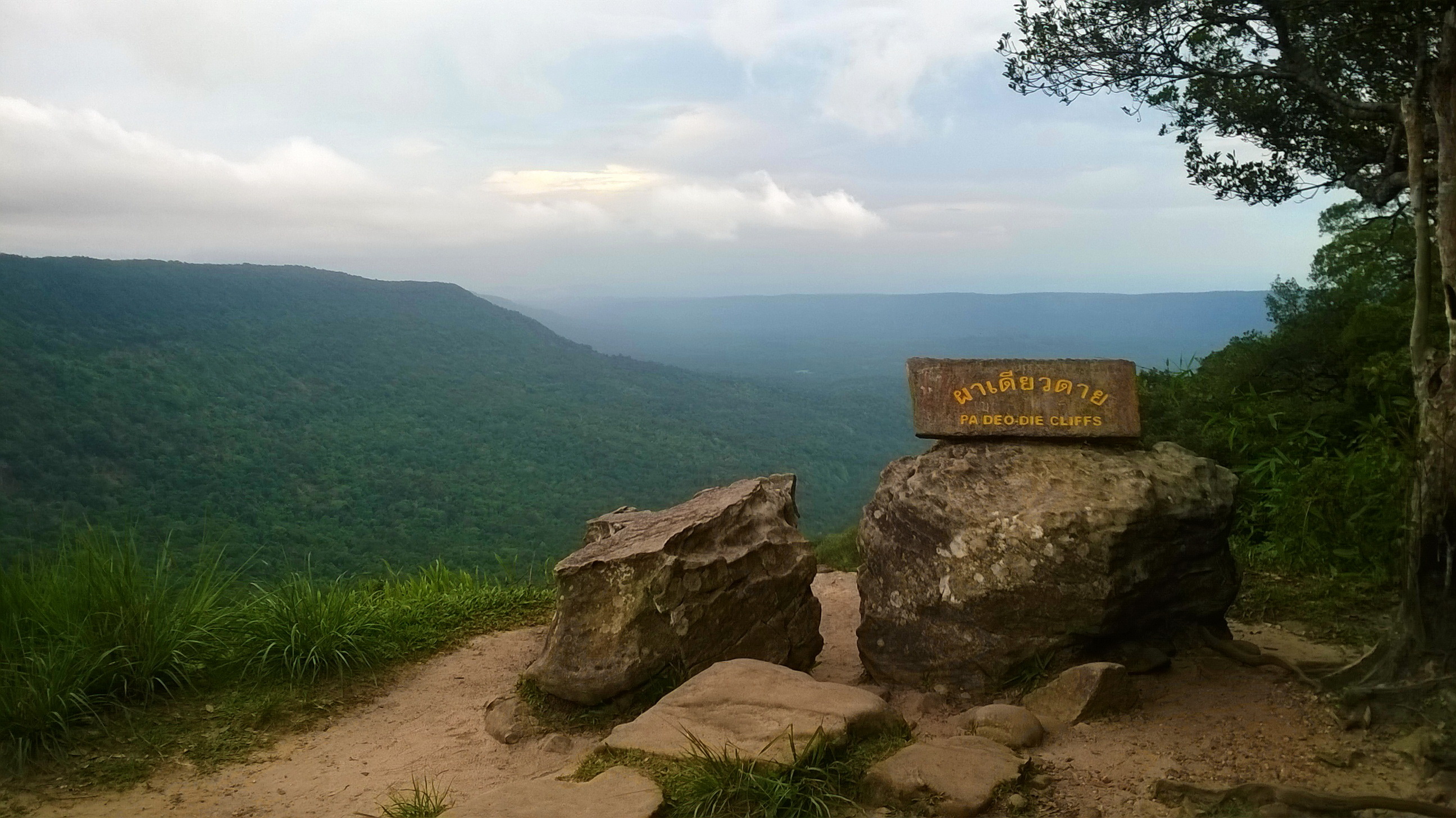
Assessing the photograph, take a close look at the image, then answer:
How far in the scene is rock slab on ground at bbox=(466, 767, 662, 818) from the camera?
361 cm

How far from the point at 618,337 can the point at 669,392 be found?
634 inches

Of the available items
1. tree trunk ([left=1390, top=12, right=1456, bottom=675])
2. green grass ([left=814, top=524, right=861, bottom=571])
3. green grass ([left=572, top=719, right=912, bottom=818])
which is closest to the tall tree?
tree trunk ([left=1390, top=12, right=1456, bottom=675])

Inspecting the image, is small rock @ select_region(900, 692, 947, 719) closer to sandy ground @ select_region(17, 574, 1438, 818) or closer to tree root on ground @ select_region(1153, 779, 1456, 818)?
sandy ground @ select_region(17, 574, 1438, 818)

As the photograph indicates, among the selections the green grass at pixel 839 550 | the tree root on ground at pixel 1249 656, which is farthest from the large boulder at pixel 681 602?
the green grass at pixel 839 550

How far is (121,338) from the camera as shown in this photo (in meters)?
16.6

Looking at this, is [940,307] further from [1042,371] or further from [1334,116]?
[1042,371]

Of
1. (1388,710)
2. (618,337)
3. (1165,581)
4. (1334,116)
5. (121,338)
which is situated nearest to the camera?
(1388,710)

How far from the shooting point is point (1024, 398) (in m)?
5.88

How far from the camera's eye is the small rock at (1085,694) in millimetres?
4676

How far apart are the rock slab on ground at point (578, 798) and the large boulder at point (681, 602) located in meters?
1.61

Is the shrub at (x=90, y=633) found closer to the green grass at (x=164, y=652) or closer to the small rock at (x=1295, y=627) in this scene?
the green grass at (x=164, y=652)

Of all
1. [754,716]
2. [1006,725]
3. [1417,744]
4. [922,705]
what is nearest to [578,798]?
[754,716]

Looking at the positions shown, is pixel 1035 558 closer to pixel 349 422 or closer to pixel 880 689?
pixel 880 689

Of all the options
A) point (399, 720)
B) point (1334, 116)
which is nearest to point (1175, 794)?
point (399, 720)
